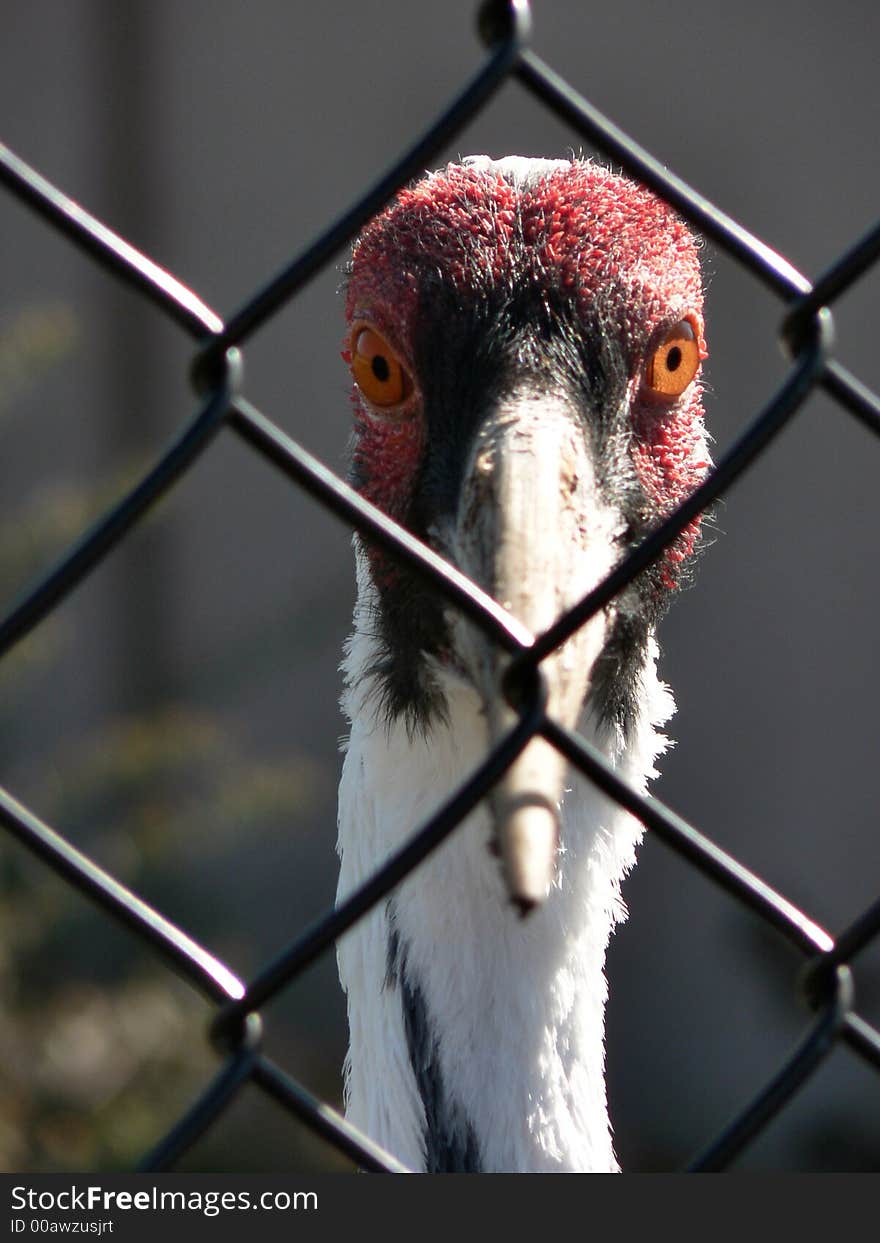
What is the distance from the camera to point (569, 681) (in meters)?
1.34

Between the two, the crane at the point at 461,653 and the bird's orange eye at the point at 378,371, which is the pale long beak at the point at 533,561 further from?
the bird's orange eye at the point at 378,371

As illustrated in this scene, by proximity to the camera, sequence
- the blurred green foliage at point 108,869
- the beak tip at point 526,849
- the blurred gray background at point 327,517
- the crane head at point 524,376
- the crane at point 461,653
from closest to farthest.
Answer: the beak tip at point 526,849 < the crane head at point 524,376 < the crane at point 461,653 < the blurred green foliage at point 108,869 < the blurred gray background at point 327,517

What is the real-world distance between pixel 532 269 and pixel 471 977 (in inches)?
35.4

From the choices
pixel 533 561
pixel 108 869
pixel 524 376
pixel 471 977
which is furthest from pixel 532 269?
pixel 108 869

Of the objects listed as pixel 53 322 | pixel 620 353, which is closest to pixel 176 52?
pixel 53 322

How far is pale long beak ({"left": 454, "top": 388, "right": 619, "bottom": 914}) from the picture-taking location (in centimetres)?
100

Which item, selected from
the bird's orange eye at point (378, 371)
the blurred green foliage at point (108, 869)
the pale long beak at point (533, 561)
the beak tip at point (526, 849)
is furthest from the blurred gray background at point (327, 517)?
the beak tip at point (526, 849)

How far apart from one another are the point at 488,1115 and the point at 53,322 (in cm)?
300

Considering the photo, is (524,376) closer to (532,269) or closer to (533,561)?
(532,269)

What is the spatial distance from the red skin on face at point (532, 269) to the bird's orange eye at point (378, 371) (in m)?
0.02

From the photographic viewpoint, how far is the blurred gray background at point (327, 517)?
4.81 meters

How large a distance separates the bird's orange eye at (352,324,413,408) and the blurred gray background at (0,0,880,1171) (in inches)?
105

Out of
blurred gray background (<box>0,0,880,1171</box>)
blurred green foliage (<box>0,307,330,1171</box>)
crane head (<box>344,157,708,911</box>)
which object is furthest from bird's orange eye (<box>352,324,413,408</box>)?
blurred gray background (<box>0,0,880,1171</box>)

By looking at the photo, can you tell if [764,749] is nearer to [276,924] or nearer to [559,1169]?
[276,924]
